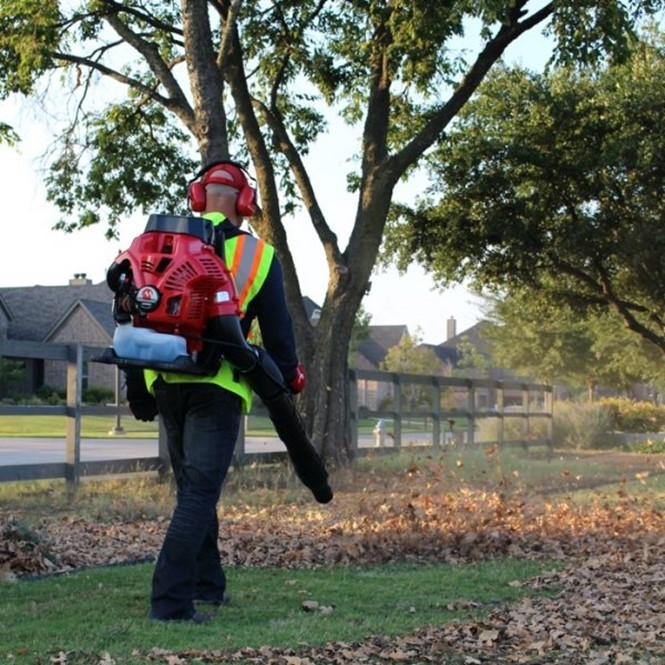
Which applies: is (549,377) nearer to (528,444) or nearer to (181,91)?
(528,444)

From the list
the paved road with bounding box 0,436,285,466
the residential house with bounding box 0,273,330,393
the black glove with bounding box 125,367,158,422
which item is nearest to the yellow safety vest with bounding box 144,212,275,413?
the black glove with bounding box 125,367,158,422

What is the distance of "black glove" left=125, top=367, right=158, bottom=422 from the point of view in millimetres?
5512

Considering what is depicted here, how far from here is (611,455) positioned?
78.1ft

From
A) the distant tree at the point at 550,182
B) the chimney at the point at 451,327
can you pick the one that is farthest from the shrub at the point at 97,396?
the chimney at the point at 451,327

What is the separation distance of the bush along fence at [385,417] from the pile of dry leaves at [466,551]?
7.18 feet

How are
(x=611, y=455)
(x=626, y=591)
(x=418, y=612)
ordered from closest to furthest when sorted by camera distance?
(x=418, y=612)
(x=626, y=591)
(x=611, y=455)

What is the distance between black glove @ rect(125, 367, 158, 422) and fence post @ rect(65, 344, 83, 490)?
259 inches

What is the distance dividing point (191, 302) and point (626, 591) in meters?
3.64

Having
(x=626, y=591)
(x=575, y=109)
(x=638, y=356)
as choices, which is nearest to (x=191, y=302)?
(x=626, y=591)

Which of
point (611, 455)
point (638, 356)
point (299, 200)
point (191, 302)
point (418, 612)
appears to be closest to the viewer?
point (191, 302)

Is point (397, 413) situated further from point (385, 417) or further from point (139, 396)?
point (139, 396)

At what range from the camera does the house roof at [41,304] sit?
174 feet

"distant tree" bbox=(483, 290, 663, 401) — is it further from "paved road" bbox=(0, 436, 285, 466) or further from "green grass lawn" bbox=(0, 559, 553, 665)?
"green grass lawn" bbox=(0, 559, 553, 665)

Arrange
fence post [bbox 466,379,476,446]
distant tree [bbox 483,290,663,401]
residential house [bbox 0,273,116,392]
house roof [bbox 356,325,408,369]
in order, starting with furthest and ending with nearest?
1. house roof [bbox 356,325,408,369]
2. residential house [bbox 0,273,116,392]
3. distant tree [bbox 483,290,663,401]
4. fence post [bbox 466,379,476,446]
